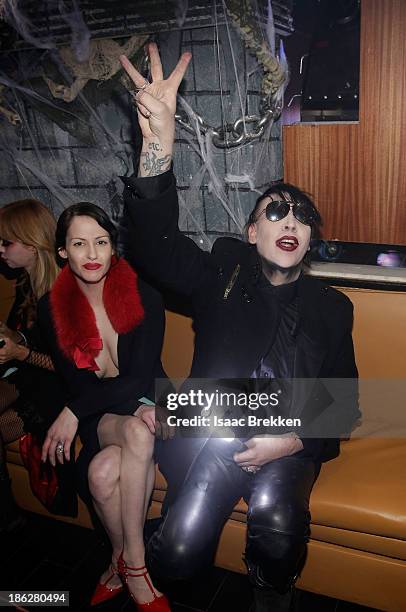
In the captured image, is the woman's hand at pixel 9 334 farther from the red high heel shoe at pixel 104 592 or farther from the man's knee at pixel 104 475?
the red high heel shoe at pixel 104 592

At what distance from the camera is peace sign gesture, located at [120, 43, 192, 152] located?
1.78 m

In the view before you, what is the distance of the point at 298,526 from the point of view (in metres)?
1.74

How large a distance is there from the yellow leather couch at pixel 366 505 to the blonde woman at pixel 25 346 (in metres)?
0.17

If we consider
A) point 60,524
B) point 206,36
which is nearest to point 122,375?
point 60,524

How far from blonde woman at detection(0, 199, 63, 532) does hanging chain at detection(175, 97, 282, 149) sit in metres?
0.94

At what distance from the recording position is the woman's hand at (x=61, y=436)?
7.03 feet

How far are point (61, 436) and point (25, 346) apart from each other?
Result: 1.73 ft

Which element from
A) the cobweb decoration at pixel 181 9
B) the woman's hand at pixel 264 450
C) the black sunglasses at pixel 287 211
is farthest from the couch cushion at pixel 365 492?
the cobweb decoration at pixel 181 9

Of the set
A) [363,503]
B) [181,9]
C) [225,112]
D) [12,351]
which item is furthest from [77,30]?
[363,503]

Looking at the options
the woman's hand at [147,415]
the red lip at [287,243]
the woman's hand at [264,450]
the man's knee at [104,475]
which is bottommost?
the man's knee at [104,475]

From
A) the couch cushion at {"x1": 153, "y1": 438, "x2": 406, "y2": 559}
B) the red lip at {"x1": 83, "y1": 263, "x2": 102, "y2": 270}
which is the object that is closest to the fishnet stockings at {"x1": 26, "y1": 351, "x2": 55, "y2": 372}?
the red lip at {"x1": 83, "y1": 263, "x2": 102, "y2": 270}

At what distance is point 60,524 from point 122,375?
0.90 meters

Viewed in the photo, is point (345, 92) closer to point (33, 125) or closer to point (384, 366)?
point (384, 366)

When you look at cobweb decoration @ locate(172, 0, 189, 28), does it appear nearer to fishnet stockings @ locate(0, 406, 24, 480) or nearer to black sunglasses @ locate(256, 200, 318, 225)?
black sunglasses @ locate(256, 200, 318, 225)
